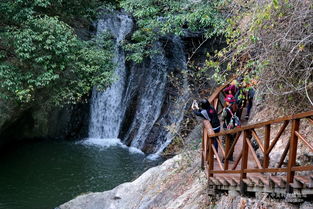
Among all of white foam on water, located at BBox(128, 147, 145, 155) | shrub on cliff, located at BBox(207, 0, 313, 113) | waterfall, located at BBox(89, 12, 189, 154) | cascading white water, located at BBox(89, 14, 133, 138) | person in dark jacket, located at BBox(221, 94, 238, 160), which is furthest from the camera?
cascading white water, located at BBox(89, 14, 133, 138)

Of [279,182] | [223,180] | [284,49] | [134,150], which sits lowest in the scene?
[134,150]

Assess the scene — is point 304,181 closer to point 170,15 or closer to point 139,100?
point 170,15

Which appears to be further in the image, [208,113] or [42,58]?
[42,58]

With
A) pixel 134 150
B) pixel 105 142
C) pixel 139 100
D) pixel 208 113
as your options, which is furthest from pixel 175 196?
pixel 105 142

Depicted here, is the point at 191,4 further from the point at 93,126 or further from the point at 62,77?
the point at 93,126

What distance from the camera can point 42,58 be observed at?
11891 millimetres

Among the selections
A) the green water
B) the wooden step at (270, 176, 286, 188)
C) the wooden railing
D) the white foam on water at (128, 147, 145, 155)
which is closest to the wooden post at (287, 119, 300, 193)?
the wooden railing

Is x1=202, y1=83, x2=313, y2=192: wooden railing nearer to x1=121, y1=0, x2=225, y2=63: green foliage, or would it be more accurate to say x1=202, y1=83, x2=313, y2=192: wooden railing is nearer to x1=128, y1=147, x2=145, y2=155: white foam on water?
x1=121, y1=0, x2=225, y2=63: green foliage

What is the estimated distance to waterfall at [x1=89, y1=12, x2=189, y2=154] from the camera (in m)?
17.4

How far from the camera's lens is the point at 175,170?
9609mm

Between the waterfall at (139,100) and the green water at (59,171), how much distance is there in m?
1.43

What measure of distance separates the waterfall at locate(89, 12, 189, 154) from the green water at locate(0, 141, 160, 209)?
4.70ft

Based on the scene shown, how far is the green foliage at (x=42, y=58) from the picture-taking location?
39.0 ft

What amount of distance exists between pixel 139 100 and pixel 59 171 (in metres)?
5.79
